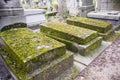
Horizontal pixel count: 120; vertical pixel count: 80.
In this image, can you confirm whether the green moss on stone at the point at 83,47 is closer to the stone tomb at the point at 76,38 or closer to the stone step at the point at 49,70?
the stone tomb at the point at 76,38

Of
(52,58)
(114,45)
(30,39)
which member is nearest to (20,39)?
(30,39)

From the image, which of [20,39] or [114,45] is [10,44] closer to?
[20,39]

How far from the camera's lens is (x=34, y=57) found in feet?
5.22

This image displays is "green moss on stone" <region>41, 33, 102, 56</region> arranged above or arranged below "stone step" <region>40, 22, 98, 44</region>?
below

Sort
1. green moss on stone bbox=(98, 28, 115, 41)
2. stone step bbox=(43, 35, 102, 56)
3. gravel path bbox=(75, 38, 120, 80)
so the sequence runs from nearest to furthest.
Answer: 1. gravel path bbox=(75, 38, 120, 80)
2. stone step bbox=(43, 35, 102, 56)
3. green moss on stone bbox=(98, 28, 115, 41)

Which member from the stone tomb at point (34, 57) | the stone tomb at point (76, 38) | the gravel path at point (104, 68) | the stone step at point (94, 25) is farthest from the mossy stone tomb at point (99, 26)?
the stone tomb at point (34, 57)

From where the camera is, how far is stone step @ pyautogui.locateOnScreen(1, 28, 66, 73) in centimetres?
159

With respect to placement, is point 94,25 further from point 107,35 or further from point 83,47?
point 83,47

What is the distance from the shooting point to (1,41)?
2.25 meters

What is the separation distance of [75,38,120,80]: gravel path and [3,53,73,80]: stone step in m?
0.29

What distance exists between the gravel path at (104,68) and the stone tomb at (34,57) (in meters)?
0.33

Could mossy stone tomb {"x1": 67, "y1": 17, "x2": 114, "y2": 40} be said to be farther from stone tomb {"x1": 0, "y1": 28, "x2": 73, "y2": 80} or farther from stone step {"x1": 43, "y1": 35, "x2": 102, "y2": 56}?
stone tomb {"x1": 0, "y1": 28, "x2": 73, "y2": 80}

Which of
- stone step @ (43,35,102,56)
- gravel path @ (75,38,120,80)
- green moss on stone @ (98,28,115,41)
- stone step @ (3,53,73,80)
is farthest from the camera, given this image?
green moss on stone @ (98,28,115,41)

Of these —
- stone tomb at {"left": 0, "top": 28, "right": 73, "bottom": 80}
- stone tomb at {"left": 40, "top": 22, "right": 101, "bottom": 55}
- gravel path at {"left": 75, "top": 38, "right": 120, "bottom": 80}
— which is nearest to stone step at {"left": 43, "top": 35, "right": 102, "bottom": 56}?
stone tomb at {"left": 40, "top": 22, "right": 101, "bottom": 55}
